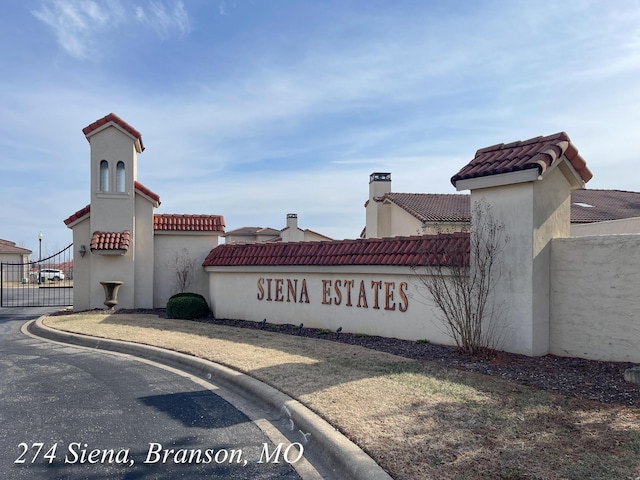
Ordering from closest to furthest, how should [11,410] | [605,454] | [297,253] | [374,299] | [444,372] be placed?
1. [605,454]
2. [11,410]
3. [444,372]
4. [374,299]
5. [297,253]

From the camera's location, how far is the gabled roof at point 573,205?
1069 inches

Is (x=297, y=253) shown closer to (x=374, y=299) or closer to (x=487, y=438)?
(x=374, y=299)

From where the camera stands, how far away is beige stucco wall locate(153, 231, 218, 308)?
17.5 m

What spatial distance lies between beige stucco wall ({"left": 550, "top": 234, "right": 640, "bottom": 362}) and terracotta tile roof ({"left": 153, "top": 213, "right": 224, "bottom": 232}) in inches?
463

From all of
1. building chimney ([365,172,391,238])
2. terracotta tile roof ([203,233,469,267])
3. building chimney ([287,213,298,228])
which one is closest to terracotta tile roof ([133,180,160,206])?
terracotta tile roof ([203,233,469,267])

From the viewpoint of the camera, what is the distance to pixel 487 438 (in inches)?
190

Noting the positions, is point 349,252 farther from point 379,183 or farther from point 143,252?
point 379,183

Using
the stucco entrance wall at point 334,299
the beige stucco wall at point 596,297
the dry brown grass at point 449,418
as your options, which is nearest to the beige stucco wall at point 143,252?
the stucco entrance wall at point 334,299

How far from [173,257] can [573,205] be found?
21.7 m

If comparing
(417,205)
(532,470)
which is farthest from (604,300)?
(417,205)

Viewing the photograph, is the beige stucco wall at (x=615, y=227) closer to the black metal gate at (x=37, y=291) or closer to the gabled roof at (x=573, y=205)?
the gabled roof at (x=573, y=205)

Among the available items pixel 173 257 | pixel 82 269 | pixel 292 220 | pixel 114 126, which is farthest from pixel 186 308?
pixel 292 220

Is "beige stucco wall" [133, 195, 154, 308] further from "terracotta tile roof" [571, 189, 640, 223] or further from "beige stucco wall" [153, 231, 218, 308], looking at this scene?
"terracotta tile roof" [571, 189, 640, 223]

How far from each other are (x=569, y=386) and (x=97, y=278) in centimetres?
1442
